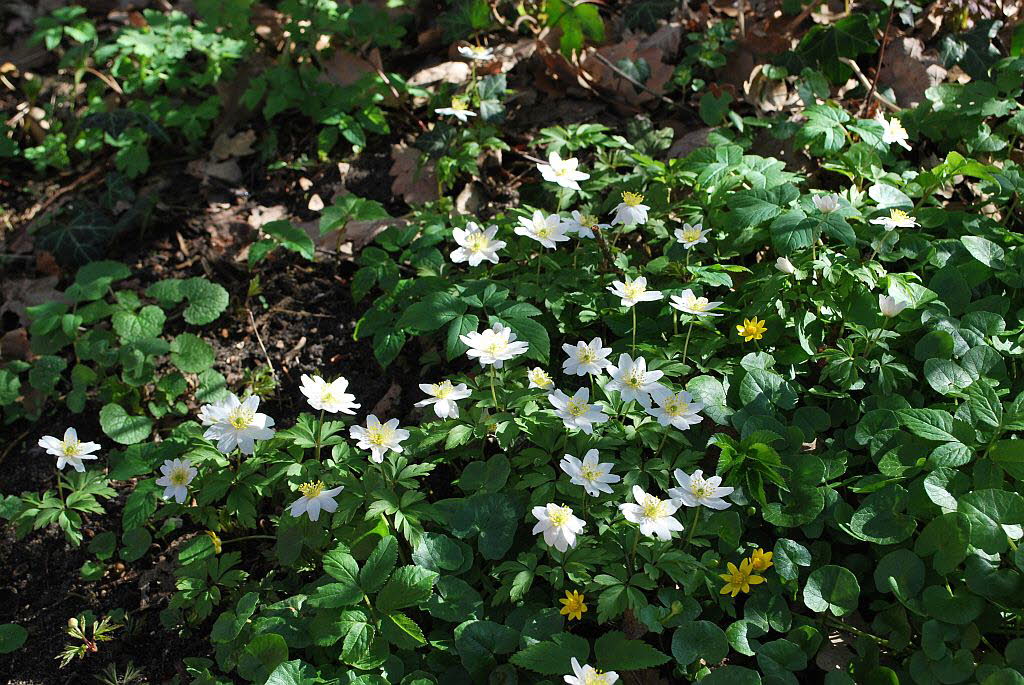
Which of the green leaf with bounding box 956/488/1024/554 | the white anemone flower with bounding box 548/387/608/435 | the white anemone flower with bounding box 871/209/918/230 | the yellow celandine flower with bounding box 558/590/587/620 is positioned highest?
the white anemone flower with bounding box 871/209/918/230

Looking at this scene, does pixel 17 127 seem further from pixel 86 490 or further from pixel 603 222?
pixel 603 222

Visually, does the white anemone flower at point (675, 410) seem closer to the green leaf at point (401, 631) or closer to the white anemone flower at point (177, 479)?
the green leaf at point (401, 631)

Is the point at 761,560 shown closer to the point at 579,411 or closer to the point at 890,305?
the point at 579,411

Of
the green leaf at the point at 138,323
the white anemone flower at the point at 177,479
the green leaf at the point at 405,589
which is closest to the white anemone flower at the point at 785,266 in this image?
the green leaf at the point at 405,589

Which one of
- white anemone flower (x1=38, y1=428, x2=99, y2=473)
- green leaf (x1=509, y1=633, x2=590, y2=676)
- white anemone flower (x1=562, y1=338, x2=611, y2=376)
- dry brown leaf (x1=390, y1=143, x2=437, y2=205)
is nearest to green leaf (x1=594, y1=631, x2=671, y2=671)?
green leaf (x1=509, y1=633, x2=590, y2=676)

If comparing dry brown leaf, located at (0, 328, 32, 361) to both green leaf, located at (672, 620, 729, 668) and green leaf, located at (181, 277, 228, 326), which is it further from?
green leaf, located at (672, 620, 729, 668)
